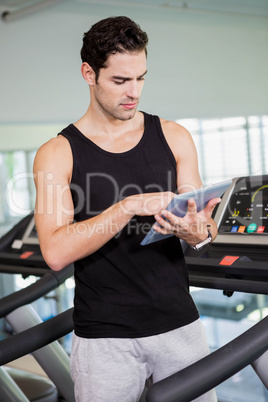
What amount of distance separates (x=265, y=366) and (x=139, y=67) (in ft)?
2.98

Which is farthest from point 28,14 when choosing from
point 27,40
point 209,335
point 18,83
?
point 209,335

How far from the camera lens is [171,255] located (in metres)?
1.35

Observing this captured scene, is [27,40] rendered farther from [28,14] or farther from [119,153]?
[119,153]

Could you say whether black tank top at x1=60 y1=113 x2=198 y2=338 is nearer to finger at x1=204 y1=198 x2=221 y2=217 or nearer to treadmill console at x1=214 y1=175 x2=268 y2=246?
finger at x1=204 y1=198 x2=221 y2=217

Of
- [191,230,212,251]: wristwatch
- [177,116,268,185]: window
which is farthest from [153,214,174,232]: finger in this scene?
[177,116,268,185]: window

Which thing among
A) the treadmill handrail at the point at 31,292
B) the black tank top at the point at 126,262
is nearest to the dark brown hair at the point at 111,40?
the black tank top at the point at 126,262

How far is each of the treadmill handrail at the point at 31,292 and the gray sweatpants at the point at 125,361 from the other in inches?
30.5

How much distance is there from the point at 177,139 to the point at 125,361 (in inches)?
23.3

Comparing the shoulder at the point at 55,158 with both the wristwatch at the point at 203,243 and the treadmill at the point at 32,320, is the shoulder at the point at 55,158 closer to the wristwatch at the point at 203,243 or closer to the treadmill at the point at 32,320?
the wristwatch at the point at 203,243

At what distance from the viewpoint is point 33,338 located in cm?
163

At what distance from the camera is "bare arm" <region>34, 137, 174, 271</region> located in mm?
1197

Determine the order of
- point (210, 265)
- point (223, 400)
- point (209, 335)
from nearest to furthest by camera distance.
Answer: point (210, 265), point (223, 400), point (209, 335)

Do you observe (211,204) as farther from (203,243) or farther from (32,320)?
(32,320)

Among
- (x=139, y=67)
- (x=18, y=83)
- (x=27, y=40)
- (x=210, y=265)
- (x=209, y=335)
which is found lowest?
(x=209, y=335)
